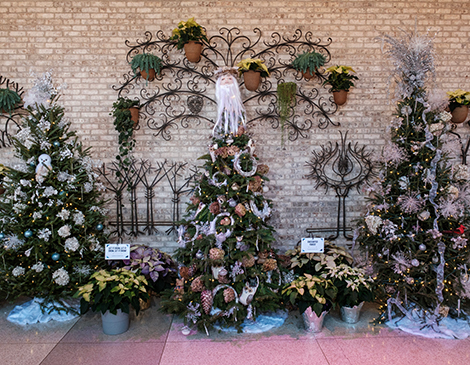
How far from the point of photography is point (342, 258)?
3.60 m

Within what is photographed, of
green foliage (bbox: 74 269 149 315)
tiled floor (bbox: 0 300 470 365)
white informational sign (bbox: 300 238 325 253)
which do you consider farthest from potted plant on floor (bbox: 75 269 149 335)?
white informational sign (bbox: 300 238 325 253)

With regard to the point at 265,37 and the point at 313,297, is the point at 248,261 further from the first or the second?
the point at 265,37

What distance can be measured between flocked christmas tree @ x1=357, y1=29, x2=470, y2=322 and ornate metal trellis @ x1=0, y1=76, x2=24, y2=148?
410 cm

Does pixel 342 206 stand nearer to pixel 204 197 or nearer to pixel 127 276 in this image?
pixel 204 197

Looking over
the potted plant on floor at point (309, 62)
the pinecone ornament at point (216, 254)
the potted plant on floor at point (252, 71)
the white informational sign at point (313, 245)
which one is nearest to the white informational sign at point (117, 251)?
the pinecone ornament at point (216, 254)

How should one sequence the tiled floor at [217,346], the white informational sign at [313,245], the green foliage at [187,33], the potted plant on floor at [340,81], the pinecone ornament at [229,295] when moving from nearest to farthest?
1. the tiled floor at [217,346]
2. the pinecone ornament at [229,295]
3. the white informational sign at [313,245]
4. the green foliage at [187,33]
5. the potted plant on floor at [340,81]

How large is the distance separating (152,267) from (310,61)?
2.80 meters

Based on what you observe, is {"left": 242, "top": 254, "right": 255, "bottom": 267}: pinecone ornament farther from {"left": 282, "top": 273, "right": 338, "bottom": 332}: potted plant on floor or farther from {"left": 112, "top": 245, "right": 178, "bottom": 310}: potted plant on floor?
{"left": 112, "top": 245, "right": 178, "bottom": 310}: potted plant on floor

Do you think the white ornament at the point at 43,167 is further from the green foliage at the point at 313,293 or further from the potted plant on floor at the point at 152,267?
the green foliage at the point at 313,293

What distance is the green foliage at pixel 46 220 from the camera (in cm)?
323

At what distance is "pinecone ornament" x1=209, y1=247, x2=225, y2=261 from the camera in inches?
122

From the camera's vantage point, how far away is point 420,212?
3.16 metres

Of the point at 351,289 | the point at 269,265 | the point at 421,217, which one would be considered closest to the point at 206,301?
the point at 269,265

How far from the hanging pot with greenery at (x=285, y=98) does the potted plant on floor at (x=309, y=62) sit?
0.19 meters
